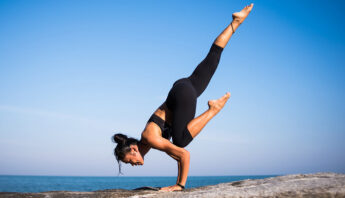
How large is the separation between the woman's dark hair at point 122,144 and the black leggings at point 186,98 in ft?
2.15

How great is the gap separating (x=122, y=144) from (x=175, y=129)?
2.69ft

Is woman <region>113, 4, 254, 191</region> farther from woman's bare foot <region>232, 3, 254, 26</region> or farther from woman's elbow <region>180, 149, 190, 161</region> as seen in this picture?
woman's bare foot <region>232, 3, 254, 26</region>

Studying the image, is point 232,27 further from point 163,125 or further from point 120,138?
point 120,138

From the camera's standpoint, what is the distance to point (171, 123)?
4766 mm

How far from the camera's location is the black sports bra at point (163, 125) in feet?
15.0

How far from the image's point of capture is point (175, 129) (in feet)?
A: 14.7

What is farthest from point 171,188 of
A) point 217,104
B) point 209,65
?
point 209,65

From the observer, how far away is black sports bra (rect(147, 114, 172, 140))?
4.56 m

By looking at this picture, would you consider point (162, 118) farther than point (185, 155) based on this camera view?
Yes

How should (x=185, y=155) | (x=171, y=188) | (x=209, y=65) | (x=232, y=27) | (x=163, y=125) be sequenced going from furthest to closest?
1. (x=232, y=27)
2. (x=209, y=65)
3. (x=163, y=125)
4. (x=185, y=155)
5. (x=171, y=188)

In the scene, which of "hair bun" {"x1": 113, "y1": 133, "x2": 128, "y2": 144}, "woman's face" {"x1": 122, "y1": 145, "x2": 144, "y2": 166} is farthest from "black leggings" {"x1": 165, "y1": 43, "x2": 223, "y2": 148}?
"hair bun" {"x1": 113, "y1": 133, "x2": 128, "y2": 144}

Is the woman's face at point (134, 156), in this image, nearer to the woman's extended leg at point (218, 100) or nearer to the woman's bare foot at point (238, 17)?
the woman's extended leg at point (218, 100)

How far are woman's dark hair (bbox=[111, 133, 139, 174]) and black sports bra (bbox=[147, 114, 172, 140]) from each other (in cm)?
41

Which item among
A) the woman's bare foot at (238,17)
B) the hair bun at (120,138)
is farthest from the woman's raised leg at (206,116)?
the woman's bare foot at (238,17)
